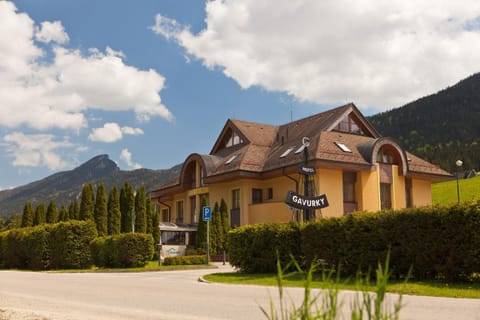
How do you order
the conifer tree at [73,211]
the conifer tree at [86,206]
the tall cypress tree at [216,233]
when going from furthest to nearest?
the conifer tree at [73,211] → the conifer tree at [86,206] → the tall cypress tree at [216,233]

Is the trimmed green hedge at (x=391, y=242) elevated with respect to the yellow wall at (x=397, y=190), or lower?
lower

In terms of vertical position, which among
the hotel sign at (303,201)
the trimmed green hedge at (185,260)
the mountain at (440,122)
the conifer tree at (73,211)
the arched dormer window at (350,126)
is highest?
the mountain at (440,122)

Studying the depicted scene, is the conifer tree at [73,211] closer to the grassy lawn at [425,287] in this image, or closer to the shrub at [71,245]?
the shrub at [71,245]

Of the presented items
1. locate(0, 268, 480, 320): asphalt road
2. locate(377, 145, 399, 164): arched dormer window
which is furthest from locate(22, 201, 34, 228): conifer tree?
locate(0, 268, 480, 320): asphalt road

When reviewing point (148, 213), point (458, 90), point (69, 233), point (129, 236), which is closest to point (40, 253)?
point (69, 233)

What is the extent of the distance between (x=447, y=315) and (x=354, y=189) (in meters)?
26.6

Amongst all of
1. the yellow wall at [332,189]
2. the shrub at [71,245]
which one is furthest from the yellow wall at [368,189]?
the shrub at [71,245]

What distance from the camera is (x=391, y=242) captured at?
16281 millimetres

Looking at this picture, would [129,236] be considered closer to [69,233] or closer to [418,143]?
[69,233]

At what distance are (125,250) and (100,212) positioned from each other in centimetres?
1017

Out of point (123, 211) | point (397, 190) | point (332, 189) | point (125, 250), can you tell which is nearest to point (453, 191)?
point (397, 190)

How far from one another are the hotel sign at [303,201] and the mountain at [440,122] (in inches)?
3802

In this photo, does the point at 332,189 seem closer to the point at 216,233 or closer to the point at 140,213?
the point at 216,233

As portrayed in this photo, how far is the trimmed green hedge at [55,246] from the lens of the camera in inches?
1176
